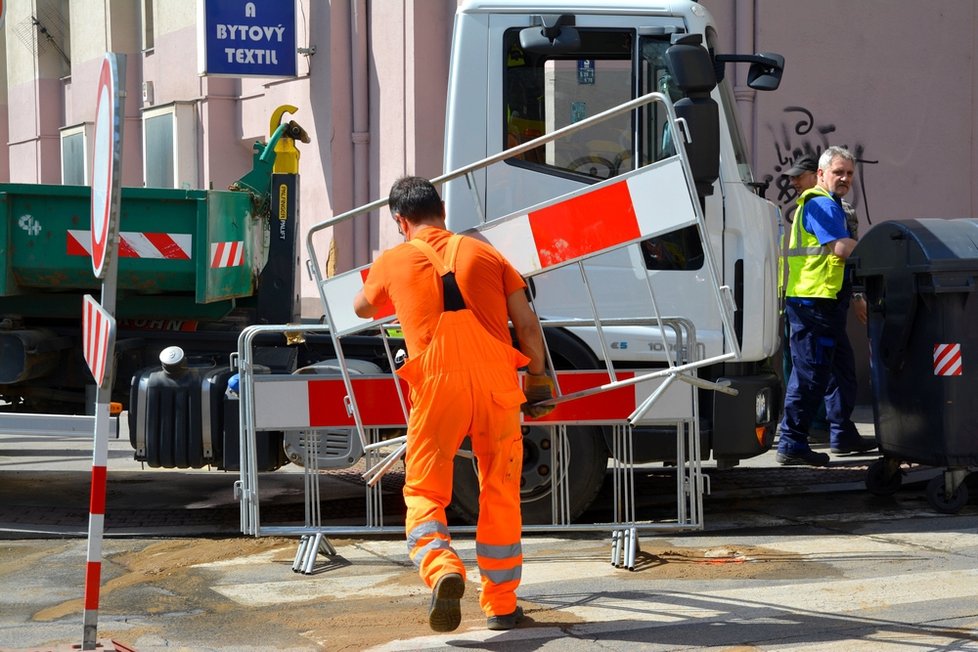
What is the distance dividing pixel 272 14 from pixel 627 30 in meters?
8.29

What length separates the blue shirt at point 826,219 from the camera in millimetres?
8438

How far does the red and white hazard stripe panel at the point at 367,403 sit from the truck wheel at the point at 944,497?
1.66 metres

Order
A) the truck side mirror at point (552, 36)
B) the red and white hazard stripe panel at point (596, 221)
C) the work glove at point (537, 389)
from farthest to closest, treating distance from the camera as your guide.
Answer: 1. the truck side mirror at point (552, 36)
2. the red and white hazard stripe panel at point (596, 221)
3. the work glove at point (537, 389)

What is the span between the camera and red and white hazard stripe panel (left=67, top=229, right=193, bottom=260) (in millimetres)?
7023

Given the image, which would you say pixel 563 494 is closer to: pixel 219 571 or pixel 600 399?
pixel 600 399

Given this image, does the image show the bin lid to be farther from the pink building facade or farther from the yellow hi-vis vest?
the pink building facade

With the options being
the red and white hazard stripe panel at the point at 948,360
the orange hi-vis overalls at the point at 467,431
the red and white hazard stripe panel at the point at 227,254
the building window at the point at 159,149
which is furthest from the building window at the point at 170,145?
the orange hi-vis overalls at the point at 467,431

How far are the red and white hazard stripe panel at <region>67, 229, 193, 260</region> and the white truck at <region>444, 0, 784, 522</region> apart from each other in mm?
1510

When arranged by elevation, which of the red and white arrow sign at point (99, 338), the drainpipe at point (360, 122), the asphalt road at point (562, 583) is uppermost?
the drainpipe at point (360, 122)

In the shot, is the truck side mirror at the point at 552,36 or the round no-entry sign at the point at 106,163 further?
the truck side mirror at the point at 552,36

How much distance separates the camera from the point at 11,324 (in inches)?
287

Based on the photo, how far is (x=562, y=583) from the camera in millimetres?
5660

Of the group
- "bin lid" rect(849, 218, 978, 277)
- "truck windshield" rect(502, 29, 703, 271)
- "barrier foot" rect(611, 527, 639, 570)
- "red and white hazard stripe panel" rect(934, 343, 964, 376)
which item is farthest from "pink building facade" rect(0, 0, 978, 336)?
"barrier foot" rect(611, 527, 639, 570)

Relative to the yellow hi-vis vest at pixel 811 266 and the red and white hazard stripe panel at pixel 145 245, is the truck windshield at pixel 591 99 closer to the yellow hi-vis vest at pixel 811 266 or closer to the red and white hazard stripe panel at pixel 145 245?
the red and white hazard stripe panel at pixel 145 245
